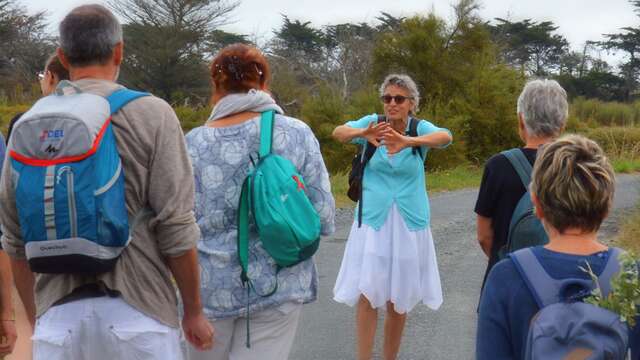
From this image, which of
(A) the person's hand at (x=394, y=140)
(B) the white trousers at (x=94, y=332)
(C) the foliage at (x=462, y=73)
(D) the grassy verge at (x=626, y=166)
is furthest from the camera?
(C) the foliage at (x=462, y=73)

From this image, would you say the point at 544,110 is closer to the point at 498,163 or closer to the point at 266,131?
the point at 498,163

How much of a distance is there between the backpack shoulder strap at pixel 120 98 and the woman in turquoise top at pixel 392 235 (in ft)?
9.38

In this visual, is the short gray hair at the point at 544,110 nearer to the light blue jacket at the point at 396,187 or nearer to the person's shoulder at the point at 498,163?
the person's shoulder at the point at 498,163

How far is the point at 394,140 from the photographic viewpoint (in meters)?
5.42

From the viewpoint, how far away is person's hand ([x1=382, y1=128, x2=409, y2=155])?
5.42 meters

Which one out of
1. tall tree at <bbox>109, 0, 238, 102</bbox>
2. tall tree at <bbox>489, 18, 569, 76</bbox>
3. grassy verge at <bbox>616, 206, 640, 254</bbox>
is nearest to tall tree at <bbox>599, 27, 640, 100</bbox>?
tall tree at <bbox>489, 18, 569, 76</bbox>

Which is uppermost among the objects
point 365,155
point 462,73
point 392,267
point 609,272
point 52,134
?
point 52,134

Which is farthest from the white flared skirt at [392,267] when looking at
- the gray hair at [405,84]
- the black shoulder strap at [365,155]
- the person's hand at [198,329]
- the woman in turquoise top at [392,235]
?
the person's hand at [198,329]

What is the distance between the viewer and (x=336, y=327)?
22.7 ft

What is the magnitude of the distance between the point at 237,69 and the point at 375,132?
1.99 meters

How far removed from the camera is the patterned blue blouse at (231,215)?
3.50 meters

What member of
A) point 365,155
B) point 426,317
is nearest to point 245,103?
point 365,155

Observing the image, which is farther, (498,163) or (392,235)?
(392,235)

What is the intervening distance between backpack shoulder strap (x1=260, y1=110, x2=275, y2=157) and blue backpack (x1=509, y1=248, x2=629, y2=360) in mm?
1428
